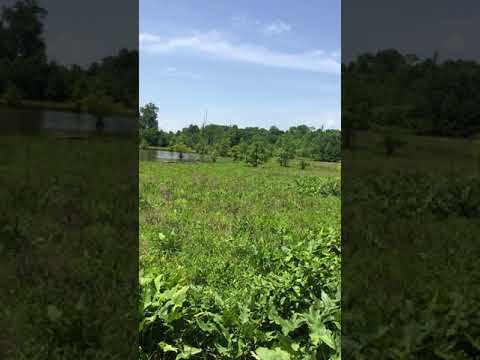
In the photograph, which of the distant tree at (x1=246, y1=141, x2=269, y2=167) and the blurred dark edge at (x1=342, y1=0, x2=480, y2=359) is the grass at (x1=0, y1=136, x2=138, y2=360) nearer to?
the blurred dark edge at (x1=342, y1=0, x2=480, y2=359)

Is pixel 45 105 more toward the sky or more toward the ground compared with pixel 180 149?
more toward the ground

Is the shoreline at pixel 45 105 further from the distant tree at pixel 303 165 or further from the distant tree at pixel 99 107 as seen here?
the distant tree at pixel 303 165

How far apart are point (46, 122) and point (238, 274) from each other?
72.1 inches

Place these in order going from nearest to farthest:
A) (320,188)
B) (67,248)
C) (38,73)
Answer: (38,73)
(67,248)
(320,188)

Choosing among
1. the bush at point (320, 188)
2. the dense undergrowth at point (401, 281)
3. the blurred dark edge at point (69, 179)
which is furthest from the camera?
the bush at point (320, 188)

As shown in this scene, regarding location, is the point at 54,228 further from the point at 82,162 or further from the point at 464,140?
the point at 464,140

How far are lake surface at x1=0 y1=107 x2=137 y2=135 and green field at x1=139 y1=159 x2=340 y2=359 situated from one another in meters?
0.87

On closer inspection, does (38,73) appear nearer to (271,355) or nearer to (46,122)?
(46,122)

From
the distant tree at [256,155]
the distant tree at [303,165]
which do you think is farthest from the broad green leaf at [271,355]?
the distant tree at [256,155]

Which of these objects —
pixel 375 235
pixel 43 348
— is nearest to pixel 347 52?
pixel 375 235

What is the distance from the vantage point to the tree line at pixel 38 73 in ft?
→ 5.96

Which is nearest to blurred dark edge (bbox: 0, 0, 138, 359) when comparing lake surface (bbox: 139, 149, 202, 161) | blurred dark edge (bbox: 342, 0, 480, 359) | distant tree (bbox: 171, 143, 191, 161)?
blurred dark edge (bbox: 342, 0, 480, 359)

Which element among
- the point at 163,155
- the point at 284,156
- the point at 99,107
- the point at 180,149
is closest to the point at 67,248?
the point at 99,107

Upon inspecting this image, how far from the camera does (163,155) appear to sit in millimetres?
14047
